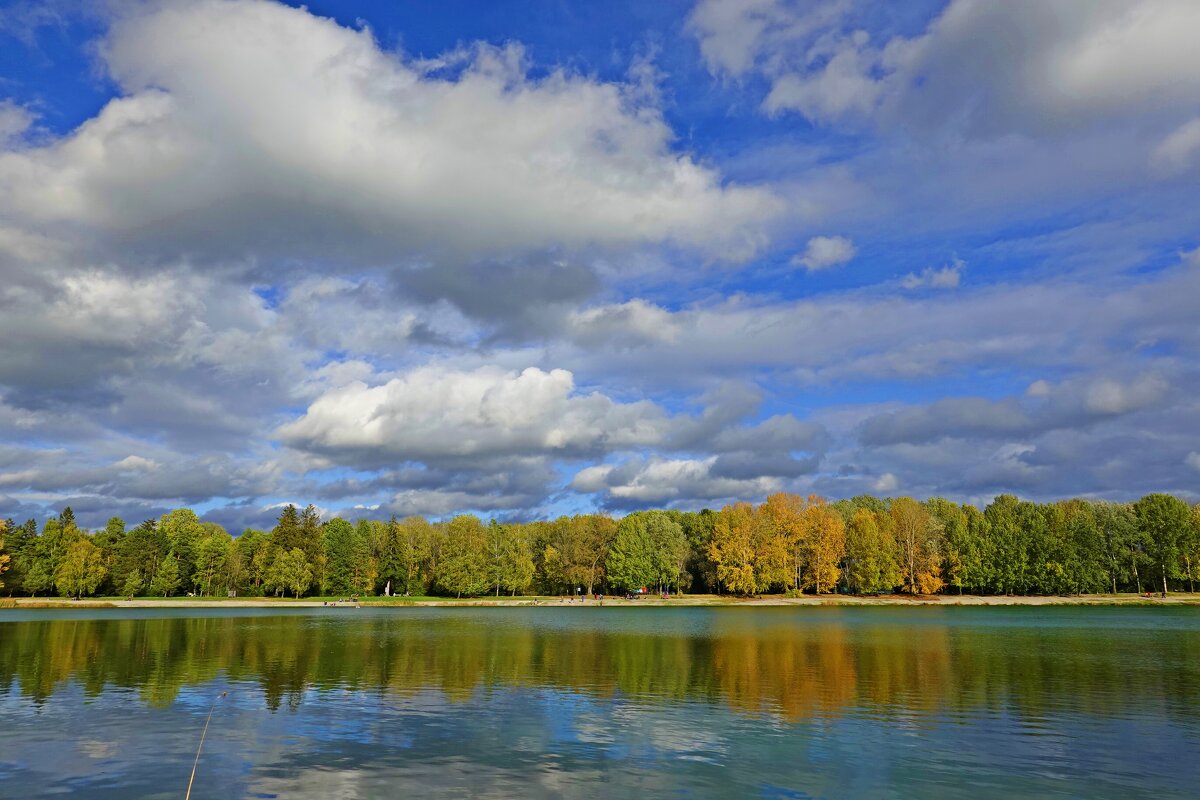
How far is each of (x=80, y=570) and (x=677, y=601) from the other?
347 feet

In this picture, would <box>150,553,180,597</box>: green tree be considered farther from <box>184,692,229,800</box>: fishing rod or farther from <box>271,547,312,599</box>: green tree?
<box>184,692,229,800</box>: fishing rod

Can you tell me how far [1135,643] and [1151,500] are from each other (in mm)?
101653

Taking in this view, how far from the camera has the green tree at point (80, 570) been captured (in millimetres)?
131625

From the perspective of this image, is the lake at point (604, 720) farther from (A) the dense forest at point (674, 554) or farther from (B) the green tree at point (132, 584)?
(B) the green tree at point (132, 584)

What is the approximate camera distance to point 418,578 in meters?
154

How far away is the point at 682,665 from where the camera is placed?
143 feet

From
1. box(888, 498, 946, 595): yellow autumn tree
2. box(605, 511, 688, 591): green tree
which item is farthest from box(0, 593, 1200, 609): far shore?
box(605, 511, 688, 591): green tree

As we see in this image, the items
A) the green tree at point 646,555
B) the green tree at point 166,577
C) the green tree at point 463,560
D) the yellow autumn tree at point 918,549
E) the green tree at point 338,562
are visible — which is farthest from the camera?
the green tree at point 338,562

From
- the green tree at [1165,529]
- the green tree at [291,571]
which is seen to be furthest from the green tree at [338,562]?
the green tree at [1165,529]

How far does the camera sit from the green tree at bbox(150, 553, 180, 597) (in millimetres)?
140875

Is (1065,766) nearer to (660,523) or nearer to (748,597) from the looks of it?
(748,597)

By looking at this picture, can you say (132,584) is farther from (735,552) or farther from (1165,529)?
(1165,529)

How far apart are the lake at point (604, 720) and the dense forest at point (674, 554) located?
8321 cm

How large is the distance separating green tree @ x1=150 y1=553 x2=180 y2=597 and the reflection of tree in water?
77.2m
